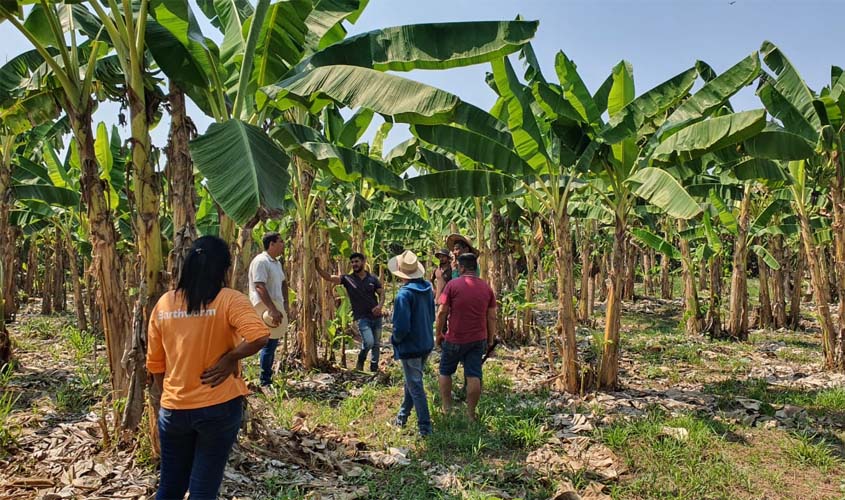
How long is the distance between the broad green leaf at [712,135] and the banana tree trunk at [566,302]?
Answer: 4.68 feet

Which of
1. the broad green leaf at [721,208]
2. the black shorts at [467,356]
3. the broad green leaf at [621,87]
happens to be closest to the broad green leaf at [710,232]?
the broad green leaf at [721,208]

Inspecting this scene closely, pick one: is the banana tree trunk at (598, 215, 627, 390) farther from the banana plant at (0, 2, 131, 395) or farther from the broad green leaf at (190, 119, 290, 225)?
the banana plant at (0, 2, 131, 395)

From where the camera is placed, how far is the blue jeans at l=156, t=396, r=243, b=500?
289 cm

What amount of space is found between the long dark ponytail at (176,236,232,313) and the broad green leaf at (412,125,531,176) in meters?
3.92

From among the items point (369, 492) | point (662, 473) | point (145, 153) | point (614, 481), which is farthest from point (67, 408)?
point (662, 473)

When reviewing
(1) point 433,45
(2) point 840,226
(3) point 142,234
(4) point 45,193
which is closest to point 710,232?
(2) point 840,226

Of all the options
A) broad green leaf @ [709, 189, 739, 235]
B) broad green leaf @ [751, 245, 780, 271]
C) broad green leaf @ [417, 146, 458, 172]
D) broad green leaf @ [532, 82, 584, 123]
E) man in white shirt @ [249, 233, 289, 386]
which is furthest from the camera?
broad green leaf @ [751, 245, 780, 271]

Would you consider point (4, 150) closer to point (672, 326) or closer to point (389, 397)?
point (389, 397)

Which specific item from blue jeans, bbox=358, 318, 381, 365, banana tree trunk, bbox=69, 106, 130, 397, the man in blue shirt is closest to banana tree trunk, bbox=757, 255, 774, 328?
blue jeans, bbox=358, 318, 381, 365

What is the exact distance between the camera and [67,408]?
6125 millimetres

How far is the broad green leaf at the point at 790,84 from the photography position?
769 cm

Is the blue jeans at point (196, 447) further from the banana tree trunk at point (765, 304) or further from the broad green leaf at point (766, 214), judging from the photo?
the banana tree trunk at point (765, 304)

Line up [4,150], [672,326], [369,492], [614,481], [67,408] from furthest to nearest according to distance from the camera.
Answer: [672,326] → [4,150] → [67,408] → [614,481] → [369,492]

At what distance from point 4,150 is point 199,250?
7841 mm
